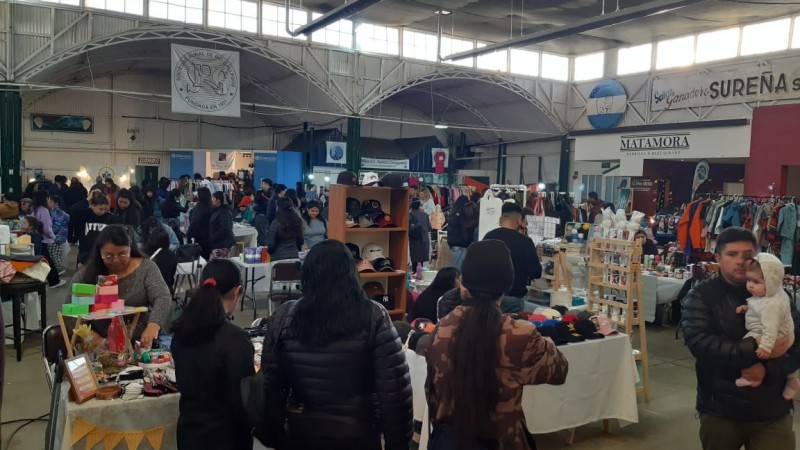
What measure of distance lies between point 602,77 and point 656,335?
12.4m

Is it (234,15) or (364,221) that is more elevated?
(234,15)

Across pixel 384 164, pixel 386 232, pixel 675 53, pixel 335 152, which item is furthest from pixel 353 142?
pixel 386 232

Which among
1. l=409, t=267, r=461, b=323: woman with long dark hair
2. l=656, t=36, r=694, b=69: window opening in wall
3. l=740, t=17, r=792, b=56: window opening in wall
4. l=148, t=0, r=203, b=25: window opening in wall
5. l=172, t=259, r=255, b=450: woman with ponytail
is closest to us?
l=172, t=259, r=255, b=450: woman with ponytail

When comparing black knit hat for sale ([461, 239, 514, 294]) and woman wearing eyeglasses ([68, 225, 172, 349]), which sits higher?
black knit hat for sale ([461, 239, 514, 294])

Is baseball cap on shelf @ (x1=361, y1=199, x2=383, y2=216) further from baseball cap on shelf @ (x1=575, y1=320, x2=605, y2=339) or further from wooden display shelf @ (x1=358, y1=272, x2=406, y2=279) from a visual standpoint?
baseball cap on shelf @ (x1=575, y1=320, x2=605, y2=339)

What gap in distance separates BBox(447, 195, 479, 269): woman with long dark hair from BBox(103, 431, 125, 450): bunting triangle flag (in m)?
5.64

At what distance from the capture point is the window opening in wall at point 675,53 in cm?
1539

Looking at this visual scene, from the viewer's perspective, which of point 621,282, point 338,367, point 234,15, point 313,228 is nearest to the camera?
point 338,367

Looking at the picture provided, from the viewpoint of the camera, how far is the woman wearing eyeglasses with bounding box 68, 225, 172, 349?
339cm

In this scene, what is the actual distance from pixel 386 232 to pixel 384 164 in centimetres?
1542

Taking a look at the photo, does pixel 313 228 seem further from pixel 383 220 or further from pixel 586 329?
pixel 586 329

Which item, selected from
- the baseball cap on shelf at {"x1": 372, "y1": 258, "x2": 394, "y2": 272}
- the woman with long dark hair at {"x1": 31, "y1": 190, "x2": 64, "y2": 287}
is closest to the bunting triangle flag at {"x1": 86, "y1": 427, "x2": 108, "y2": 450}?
the baseball cap on shelf at {"x1": 372, "y1": 258, "x2": 394, "y2": 272}

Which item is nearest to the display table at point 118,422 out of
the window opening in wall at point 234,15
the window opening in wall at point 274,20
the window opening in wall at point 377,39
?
the window opening in wall at point 234,15

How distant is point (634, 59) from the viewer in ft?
55.2
